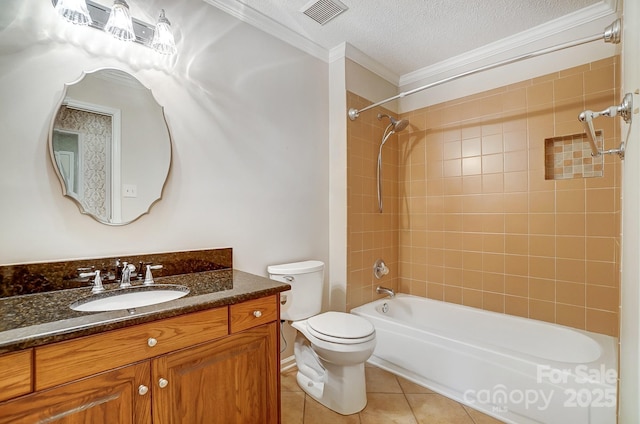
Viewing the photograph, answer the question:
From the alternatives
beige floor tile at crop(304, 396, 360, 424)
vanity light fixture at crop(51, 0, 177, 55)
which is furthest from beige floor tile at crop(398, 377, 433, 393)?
vanity light fixture at crop(51, 0, 177, 55)

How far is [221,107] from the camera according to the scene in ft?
5.78

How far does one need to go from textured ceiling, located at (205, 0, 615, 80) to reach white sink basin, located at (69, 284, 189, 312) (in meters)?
1.60

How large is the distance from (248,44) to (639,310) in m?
2.13

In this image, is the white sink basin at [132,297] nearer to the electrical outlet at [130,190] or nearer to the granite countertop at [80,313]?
the granite countertop at [80,313]

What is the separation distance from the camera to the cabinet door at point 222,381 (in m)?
0.99

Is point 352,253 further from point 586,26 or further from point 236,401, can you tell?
point 586,26

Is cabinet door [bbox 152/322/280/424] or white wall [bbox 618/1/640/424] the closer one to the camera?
white wall [bbox 618/1/640/424]

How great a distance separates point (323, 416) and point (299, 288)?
2.33 ft

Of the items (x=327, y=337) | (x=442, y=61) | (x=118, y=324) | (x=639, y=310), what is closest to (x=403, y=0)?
(x=442, y=61)

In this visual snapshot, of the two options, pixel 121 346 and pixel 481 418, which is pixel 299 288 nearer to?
pixel 121 346

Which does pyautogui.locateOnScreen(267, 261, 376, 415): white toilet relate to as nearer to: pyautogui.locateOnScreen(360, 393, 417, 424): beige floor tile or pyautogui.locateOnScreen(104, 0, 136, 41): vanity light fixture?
pyautogui.locateOnScreen(360, 393, 417, 424): beige floor tile

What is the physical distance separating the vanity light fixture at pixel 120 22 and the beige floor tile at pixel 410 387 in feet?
7.82

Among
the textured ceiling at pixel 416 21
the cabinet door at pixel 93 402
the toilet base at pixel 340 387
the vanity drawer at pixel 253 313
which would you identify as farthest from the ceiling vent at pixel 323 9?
the toilet base at pixel 340 387

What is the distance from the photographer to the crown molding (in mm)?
1882
